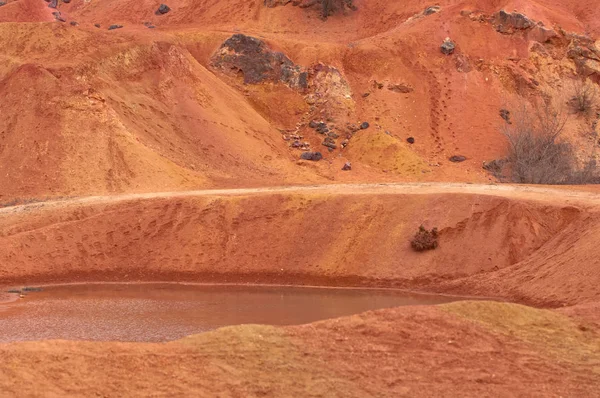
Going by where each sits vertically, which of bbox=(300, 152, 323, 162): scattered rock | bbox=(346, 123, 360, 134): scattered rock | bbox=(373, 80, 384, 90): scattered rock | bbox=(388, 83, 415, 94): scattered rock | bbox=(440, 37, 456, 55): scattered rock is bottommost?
bbox=(300, 152, 323, 162): scattered rock

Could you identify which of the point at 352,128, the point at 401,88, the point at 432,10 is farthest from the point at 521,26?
the point at 352,128

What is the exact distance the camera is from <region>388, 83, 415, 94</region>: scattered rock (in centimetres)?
5109

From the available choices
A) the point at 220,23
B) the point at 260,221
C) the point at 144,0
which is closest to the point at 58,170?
the point at 260,221

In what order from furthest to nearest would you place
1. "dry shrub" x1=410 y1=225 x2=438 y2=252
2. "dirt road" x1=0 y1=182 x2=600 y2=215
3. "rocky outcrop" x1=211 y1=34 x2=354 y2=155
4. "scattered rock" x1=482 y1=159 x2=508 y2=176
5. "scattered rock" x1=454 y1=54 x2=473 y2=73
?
"scattered rock" x1=454 y1=54 x2=473 y2=73 → "rocky outcrop" x1=211 y1=34 x2=354 y2=155 → "scattered rock" x1=482 y1=159 x2=508 y2=176 → "dirt road" x1=0 y1=182 x2=600 y2=215 → "dry shrub" x1=410 y1=225 x2=438 y2=252

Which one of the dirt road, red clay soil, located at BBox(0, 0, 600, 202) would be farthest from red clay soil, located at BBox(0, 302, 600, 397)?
red clay soil, located at BBox(0, 0, 600, 202)

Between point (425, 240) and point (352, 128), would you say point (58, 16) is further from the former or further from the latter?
point (425, 240)

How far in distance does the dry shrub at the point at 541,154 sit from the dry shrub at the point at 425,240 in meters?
13.6

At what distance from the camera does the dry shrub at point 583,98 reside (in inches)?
2018

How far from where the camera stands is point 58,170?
38.2 m

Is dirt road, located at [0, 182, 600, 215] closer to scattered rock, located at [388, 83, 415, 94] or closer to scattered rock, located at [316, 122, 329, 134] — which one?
scattered rock, located at [316, 122, 329, 134]

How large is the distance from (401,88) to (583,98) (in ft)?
37.7

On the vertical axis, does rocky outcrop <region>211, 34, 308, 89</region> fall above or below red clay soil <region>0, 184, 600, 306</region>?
above

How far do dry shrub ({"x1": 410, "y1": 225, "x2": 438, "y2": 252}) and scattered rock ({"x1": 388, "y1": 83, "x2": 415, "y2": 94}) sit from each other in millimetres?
22993

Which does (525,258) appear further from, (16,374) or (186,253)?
(16,374)
